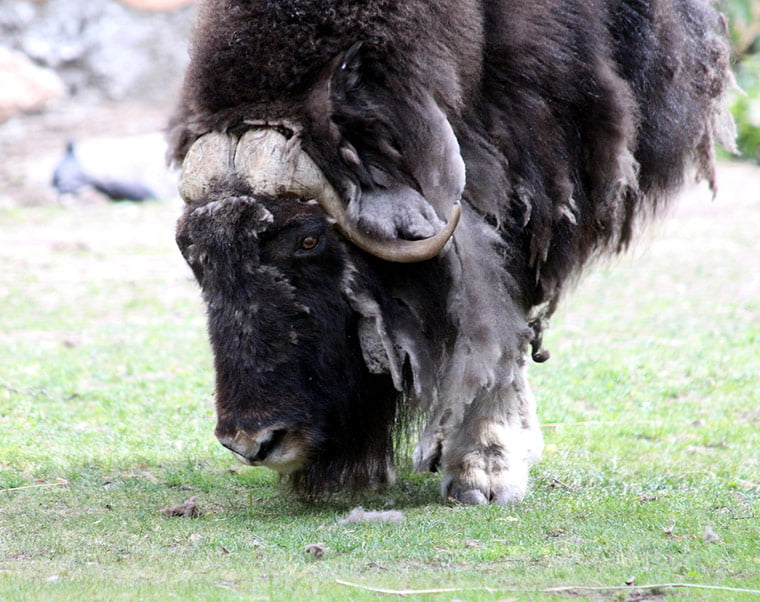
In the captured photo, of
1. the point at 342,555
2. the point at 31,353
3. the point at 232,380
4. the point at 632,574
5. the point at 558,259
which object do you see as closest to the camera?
the point at 632,574

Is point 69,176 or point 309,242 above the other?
point 309,242

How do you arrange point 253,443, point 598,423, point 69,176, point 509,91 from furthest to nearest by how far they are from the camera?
point 69,176
point 598,423
point 509,91
point 253,443

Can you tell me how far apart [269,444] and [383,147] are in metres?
0.76

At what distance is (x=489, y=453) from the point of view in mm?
3287

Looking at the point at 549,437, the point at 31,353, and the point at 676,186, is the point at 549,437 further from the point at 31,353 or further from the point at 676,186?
the point at 31,353

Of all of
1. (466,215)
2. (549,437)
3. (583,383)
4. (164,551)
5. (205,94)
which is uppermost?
(205,94)

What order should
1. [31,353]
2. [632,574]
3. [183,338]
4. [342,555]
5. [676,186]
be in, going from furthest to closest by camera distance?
[183,338], [31,353], [676,186], [342,555], [632,574]

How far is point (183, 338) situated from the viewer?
5812 mm

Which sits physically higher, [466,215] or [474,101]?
[474,101]

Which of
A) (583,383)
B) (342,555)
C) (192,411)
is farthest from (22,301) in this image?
(342,555)

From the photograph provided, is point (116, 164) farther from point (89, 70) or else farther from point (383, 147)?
point (383, 147)

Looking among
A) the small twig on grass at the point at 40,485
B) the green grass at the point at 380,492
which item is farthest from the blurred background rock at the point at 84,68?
the small twig on grass at the point at 40,485

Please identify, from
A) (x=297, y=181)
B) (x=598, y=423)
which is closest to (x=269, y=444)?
(x=297, y=181)

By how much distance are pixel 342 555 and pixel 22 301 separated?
185 inches
